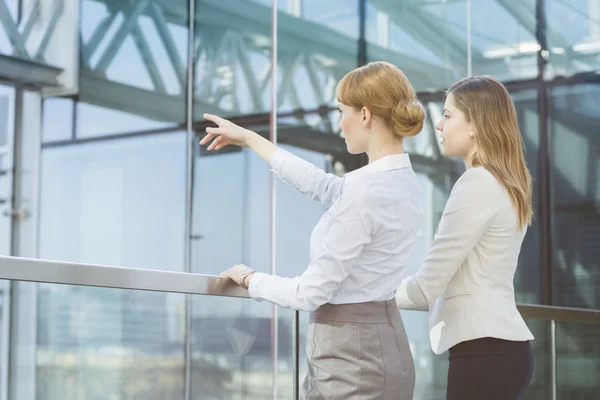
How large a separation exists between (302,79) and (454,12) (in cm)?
145

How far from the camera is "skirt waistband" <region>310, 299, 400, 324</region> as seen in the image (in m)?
1.83

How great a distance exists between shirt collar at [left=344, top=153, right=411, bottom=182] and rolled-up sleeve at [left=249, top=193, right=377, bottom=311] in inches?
3.7

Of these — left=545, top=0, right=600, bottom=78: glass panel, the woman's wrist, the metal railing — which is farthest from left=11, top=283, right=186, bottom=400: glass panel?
left=545, top=0, right=600, bottom=78: glass panel

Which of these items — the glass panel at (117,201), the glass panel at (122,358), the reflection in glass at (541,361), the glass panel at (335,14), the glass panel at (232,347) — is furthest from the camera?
the glass panel at (335,14)

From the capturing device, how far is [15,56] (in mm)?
6297

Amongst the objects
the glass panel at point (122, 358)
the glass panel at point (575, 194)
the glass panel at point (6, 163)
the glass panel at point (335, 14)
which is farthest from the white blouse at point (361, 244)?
the glass panel at point (575, 194)

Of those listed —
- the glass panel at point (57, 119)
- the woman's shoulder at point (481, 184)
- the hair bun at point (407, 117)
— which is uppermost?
the glass panel at point (57, 119)

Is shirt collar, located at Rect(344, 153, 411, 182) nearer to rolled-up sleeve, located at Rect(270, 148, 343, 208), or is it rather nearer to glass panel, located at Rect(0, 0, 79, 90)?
rolled-up sleeve, located at Rect(270, 148, 343, 208)

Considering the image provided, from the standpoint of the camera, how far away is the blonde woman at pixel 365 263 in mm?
1764

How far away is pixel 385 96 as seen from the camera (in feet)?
6.12

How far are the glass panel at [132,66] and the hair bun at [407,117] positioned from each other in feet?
15.3

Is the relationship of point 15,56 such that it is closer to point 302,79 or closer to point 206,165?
point 206,165

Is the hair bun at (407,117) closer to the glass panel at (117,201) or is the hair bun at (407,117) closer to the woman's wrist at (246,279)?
the woman's wrist at (246,279)

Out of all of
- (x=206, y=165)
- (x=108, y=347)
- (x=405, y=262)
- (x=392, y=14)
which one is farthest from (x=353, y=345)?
(x=392, y=14)
